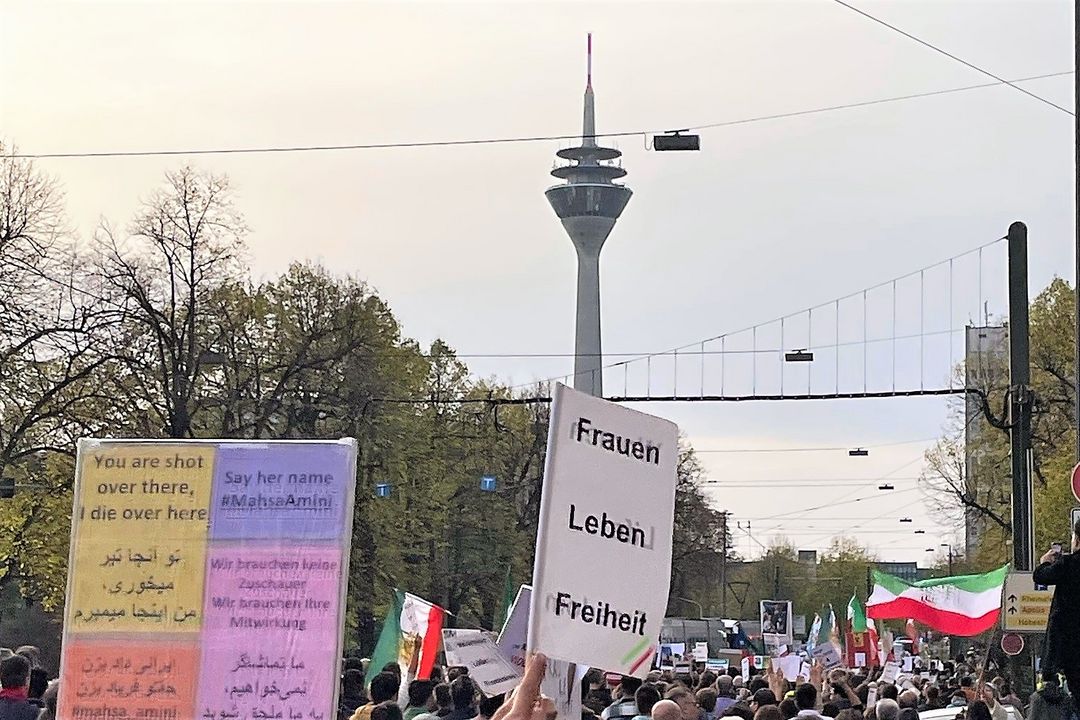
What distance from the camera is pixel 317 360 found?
42562 millimetres

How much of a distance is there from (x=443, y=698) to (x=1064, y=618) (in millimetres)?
4758

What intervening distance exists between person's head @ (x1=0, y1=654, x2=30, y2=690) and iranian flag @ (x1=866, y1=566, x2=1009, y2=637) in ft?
50.5

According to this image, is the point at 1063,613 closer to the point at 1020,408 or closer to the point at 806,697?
the point at 806,697

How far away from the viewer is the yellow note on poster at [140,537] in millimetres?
7578

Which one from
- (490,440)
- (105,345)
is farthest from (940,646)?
(105,345)

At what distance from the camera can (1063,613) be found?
9094mm

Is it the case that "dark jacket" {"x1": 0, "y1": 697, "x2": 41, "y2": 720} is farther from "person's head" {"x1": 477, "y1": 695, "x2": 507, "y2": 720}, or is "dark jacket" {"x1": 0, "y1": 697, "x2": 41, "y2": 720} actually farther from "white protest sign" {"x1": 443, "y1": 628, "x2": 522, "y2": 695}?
"white protest sign" {"x1": 443, "y1": 628, "x2": 522, "y2": 695}

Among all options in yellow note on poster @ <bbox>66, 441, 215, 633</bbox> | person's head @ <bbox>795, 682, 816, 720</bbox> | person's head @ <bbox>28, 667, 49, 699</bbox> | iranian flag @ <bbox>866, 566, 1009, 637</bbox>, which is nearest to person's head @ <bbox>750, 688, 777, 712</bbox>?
person's head @ <bbox>795, 682, 816, 720</bbox>

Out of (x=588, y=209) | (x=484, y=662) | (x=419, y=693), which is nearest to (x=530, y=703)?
(x=484, y=662)

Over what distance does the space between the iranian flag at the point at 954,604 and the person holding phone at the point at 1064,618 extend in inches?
572

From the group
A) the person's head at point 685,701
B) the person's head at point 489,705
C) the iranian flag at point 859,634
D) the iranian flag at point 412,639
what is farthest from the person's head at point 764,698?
the iranian flag at point 859,634

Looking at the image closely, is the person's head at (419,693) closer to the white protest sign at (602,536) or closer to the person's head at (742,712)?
the person's head at (742,712)

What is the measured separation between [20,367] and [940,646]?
6942 cm

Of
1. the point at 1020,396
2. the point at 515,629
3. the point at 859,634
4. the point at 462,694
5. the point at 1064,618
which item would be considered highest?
the point at 1020,396
